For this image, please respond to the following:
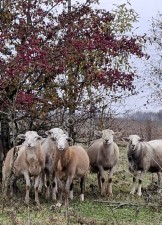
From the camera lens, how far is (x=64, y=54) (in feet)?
44.0

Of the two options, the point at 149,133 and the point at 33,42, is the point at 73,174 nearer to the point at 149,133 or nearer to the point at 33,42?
the point at 33,42

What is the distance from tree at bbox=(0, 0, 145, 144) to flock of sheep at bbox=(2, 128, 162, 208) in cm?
93

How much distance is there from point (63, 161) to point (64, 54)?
252 cm

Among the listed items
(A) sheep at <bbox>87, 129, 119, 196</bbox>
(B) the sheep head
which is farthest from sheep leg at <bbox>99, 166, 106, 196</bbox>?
(B) the sheep head

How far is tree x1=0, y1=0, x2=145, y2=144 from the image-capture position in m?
13.4

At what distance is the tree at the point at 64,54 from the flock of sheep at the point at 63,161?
0.93 metres

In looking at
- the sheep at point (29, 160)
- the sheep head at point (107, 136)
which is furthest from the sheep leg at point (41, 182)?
the sheep head at point (107, 136)

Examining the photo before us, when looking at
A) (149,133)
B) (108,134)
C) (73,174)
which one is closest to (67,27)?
(108,134)

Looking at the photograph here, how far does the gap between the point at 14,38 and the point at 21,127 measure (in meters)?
2.63

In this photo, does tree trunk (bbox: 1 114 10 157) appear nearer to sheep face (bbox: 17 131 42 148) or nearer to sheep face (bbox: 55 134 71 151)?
sheep face (bbox: 17 131 42 148)

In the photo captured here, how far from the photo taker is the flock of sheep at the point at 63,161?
41.9 ft

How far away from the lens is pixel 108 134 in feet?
47.7

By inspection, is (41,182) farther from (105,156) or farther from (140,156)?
(140,156)

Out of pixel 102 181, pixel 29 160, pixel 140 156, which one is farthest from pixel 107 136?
pixel 29 160
